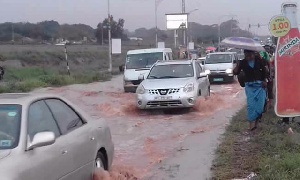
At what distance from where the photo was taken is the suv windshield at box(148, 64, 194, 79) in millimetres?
17406

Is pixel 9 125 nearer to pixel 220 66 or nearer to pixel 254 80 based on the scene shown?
pixel 254 80

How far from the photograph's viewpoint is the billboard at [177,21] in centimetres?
6165

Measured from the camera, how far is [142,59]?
2488 centimetres

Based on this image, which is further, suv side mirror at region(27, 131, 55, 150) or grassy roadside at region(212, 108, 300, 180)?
grassy roadside at region(212, 108, 300, 180)

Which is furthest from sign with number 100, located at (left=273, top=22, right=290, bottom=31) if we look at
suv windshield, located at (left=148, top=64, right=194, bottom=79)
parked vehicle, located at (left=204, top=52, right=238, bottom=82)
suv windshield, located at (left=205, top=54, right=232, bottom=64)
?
suv windshield, located at (left=205, top=54, right=232, bottom=64)

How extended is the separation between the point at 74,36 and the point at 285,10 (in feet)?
355

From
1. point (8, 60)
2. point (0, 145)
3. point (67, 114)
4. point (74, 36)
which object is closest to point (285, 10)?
point (67, 114)

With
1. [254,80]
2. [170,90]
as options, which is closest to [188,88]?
[170,90]

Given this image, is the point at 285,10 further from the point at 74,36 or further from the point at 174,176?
the point at 74,36

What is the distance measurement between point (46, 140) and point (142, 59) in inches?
768

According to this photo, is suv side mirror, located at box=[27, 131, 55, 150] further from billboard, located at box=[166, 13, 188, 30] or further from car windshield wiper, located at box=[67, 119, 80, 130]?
billboard, located at box=[166, 13, 188, 30]

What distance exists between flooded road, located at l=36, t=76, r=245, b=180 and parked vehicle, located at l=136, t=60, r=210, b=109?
333mm

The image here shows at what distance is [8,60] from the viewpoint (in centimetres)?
5612

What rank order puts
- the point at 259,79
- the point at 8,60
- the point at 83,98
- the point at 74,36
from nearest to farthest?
the point at 259,79
the point at 83,98
the point at 8,60
the point at 74,36
